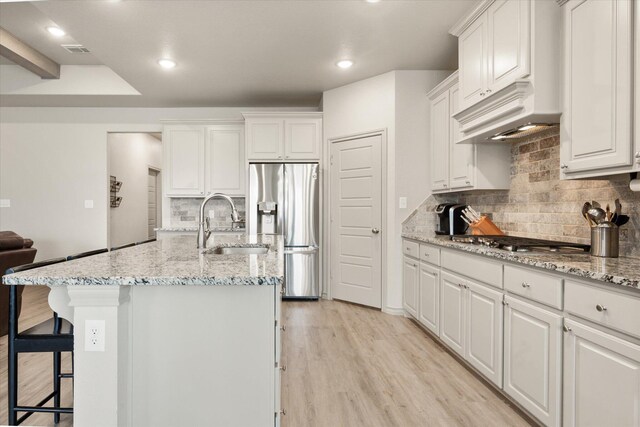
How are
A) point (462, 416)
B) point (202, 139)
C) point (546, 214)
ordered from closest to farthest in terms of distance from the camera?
point (462, 416)
point (546, 214)
point (202, 139)

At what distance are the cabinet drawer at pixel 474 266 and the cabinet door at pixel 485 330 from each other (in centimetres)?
6

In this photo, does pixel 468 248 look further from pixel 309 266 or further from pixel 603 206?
pixel 309 266

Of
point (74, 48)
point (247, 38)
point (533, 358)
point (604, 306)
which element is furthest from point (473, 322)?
point (74, 48)

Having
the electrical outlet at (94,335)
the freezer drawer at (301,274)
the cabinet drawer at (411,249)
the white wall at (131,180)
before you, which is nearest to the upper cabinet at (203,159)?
the white wall at (131,180)

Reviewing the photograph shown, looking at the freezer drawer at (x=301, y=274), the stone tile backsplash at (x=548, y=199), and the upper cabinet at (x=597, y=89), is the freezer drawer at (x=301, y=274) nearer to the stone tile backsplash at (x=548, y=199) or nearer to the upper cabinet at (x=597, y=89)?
the stone tile backsplash at (x=548, y=199)

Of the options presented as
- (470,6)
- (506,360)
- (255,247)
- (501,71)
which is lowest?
(506,360)

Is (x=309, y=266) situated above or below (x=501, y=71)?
below

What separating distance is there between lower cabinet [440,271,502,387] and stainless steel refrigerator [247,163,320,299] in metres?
2.02

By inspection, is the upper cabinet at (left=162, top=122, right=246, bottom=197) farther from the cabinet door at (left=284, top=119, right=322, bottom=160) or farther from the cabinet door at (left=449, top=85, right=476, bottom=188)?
the cabinet door at (left=449, top=85, right=476, bottom=188)

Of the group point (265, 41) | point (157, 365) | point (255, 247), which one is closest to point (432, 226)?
point (255, 247)

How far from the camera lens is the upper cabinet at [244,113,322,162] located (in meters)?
4.92

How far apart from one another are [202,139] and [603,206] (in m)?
4.66

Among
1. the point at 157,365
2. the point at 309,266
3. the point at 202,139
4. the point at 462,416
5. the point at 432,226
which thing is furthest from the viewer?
the point at 202,139

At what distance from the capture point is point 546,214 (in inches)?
108
